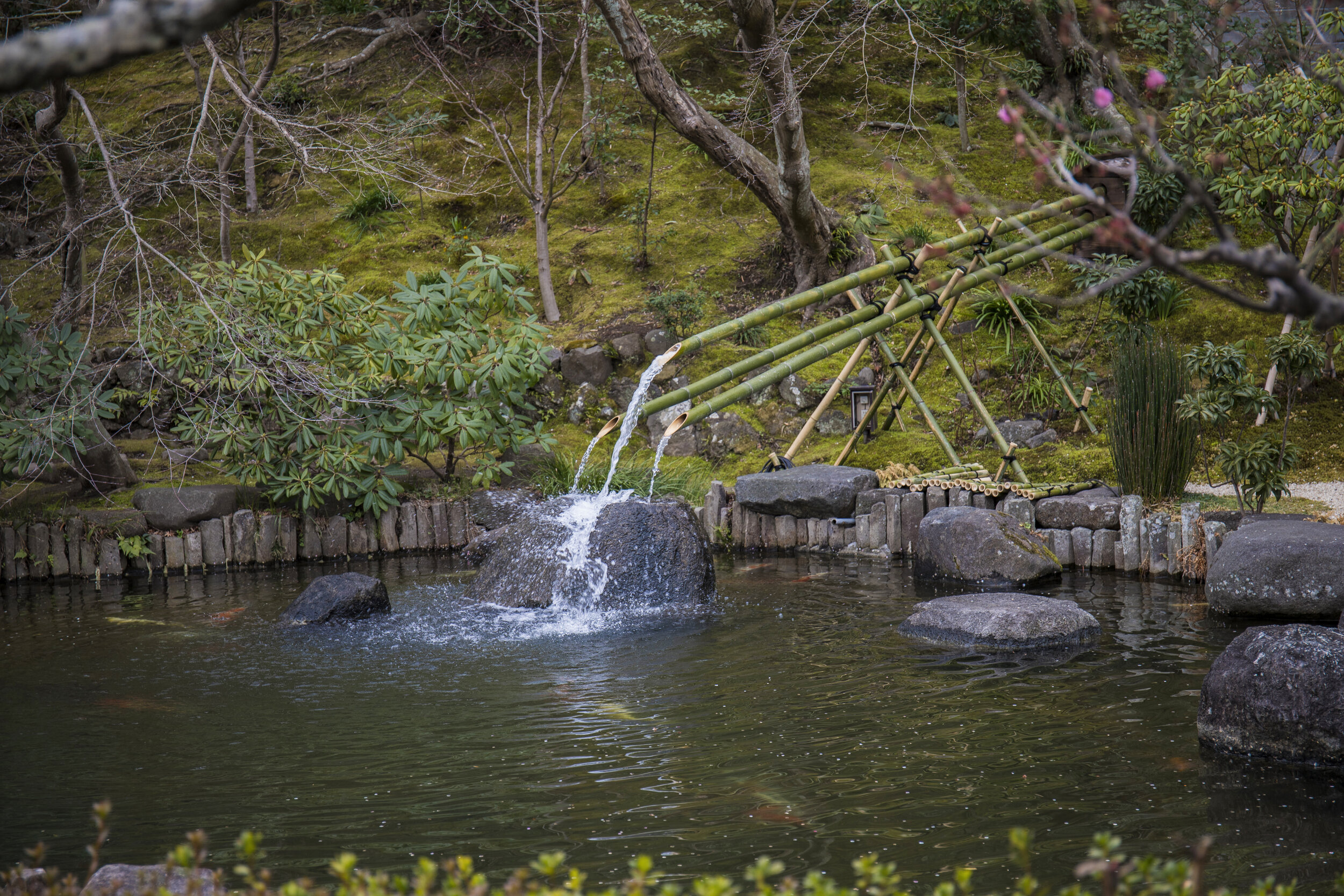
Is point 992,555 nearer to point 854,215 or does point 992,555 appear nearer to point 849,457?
point 849,457

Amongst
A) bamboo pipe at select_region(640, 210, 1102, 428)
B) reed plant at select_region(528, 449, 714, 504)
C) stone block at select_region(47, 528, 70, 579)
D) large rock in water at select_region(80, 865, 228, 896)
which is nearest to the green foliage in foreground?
large rock in water at select_region(80, 865, 228, 896)

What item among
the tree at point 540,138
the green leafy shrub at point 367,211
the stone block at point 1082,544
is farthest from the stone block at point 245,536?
the stone block at point 1082,544

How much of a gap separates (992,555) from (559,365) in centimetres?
597

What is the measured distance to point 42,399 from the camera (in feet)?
29.1

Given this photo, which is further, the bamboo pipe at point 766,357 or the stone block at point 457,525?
the stone block at point 457,525

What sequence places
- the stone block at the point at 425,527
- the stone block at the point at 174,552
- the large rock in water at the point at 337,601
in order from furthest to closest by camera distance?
the stone block at the point at 425,527, the stone block at the point at 174,552, the large rock in water at the point at 337,601

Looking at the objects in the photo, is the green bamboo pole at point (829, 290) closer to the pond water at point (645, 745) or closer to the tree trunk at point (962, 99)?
Result: the pond water at point (645, 745)

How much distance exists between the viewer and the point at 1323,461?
8875 mm

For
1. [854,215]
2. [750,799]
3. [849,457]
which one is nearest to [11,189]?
[854,215]

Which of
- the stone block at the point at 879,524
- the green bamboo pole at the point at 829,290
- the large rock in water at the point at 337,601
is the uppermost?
the green bamboo pole at the point at 829,290

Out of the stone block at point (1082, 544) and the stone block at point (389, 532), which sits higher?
the stone block at point (389, 532)

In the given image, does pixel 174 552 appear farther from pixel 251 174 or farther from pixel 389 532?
pixel 251 174

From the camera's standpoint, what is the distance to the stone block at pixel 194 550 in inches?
347

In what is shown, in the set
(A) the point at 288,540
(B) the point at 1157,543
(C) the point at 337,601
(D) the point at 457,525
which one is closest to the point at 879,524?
(B) the point at 1157,543
